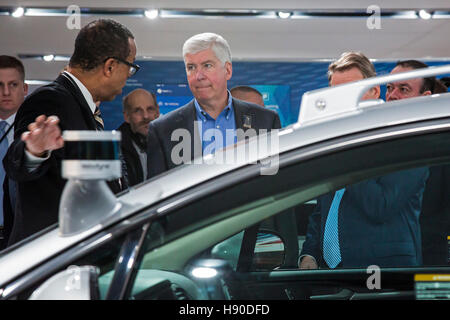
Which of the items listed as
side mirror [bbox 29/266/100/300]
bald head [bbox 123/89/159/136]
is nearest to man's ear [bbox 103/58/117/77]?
side mirror [bbox 29/266/100/300]

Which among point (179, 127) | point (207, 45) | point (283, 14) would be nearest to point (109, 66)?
point (179, 127)

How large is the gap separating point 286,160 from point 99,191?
0.32 meters

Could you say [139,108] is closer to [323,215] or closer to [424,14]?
[323,215]

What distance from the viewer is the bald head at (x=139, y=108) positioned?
4.17 m

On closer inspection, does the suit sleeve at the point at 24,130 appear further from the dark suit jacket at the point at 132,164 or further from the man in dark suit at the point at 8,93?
the man in dark suit at the point at 8,93

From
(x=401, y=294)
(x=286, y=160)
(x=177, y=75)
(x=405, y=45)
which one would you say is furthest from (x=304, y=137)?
(x=405, y=45)

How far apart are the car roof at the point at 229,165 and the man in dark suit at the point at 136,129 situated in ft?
6.36

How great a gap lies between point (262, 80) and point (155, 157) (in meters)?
3.19

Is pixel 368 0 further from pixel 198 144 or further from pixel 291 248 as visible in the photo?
pixel 291 248

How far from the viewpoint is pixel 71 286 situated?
85 cm

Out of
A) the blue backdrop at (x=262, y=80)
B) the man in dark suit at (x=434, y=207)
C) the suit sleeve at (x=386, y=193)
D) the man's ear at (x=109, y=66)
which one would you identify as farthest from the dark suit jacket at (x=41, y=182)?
the blue backdrop at (x=262, y=80)

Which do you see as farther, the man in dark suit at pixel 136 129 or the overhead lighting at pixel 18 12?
the overhead lighting at pixel 18 12

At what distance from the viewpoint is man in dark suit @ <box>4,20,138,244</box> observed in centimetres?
151
